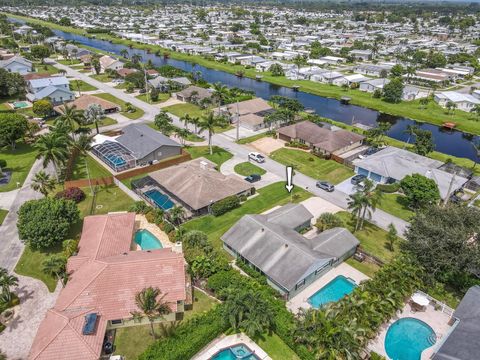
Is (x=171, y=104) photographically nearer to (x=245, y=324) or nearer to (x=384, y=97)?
(x=384, y=97)

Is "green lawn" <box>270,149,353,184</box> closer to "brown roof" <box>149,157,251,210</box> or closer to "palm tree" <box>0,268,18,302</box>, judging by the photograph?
"brown roof" <box>149,157,251,210</box>

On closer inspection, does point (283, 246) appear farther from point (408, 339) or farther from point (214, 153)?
point (214, 153)

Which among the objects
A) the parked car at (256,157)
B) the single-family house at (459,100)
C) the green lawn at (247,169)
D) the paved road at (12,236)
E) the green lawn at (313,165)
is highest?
the single-family house at (459,100)

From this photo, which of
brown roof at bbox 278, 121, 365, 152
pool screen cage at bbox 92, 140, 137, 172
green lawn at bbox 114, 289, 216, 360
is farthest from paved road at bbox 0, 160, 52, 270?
brown roof at bbox 278, 121, 365, 152

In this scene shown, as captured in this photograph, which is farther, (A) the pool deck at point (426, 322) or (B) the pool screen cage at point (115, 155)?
(B) the pool screen cage at point (115, 155)

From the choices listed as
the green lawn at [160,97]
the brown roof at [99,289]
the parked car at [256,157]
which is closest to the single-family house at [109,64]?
the green lawn at [160,97]

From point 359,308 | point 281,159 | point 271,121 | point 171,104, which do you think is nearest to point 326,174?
point 281,159

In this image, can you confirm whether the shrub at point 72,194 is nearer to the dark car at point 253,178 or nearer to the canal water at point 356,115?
the dark car at point 253,178
